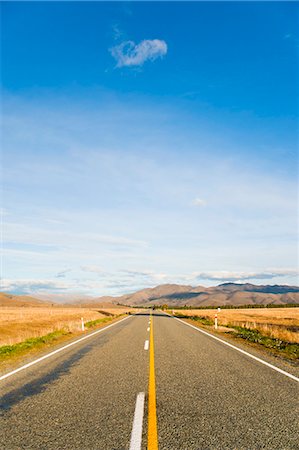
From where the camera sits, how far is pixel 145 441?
4.66 metres

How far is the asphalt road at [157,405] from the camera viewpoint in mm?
4750

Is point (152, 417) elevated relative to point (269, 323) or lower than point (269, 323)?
elevated

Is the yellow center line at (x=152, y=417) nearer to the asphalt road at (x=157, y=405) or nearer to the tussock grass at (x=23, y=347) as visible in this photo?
the asphalt road at (x=157, y=405)

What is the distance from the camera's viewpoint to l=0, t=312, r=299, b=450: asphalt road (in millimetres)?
4750

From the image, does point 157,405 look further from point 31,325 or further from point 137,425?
point 31,325

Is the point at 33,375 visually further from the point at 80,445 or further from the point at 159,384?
the point at 80,445

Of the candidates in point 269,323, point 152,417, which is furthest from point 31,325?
point 152,417

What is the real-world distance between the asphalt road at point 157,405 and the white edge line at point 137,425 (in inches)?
2.0

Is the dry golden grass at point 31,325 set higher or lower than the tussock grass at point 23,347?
lower

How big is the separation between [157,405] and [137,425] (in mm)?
1076

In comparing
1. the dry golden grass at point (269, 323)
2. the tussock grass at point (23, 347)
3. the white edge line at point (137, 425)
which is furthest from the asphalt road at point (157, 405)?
the dry golden grass at point (269, 323)

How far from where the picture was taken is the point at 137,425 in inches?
206

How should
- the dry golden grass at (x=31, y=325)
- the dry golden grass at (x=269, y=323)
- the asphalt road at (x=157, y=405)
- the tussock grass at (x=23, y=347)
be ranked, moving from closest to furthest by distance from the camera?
the asphalt road at (x=157, y=405)
the tussock grass at (x=23, y=347)
the dry golden grass at (x=269, y=323)
the dry golden grass at (x=31, y=325)

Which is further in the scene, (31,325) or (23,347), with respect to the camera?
(31,325)
